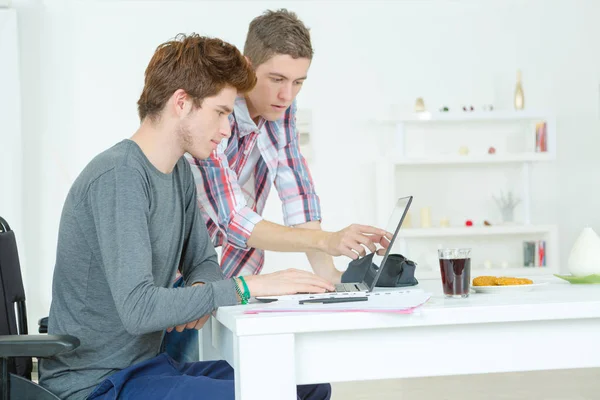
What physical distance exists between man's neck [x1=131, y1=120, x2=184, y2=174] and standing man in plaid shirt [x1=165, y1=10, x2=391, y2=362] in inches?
16.4

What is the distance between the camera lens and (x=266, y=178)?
8.25ft

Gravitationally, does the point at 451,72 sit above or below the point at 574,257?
above

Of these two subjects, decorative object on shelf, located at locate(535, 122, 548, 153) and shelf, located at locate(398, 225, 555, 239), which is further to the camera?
decorative object on shelf, located at locate(535, 122, 548, 153)

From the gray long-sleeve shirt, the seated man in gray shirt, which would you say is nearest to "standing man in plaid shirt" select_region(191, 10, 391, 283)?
the seated man in gray shirt

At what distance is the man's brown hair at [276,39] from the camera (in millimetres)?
2281

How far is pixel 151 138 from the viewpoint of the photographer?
1751 millimetres

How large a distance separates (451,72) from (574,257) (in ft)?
13.0

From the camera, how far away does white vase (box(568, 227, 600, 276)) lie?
1.85 metres

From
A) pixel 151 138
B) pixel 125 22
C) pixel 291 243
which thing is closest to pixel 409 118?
pixel 125 22

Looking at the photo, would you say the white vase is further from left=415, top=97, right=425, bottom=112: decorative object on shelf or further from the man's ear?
left=415, top=97, right=425, bottom=112: decorative object on shelf

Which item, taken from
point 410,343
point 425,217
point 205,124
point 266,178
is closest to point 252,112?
point 266,178

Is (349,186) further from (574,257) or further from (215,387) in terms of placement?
(215,387)

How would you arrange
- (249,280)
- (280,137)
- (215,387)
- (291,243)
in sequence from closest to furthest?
(215,387)
(249,280)
(291,243)
(280,137)

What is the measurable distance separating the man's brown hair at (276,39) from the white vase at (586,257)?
96 centimetres
